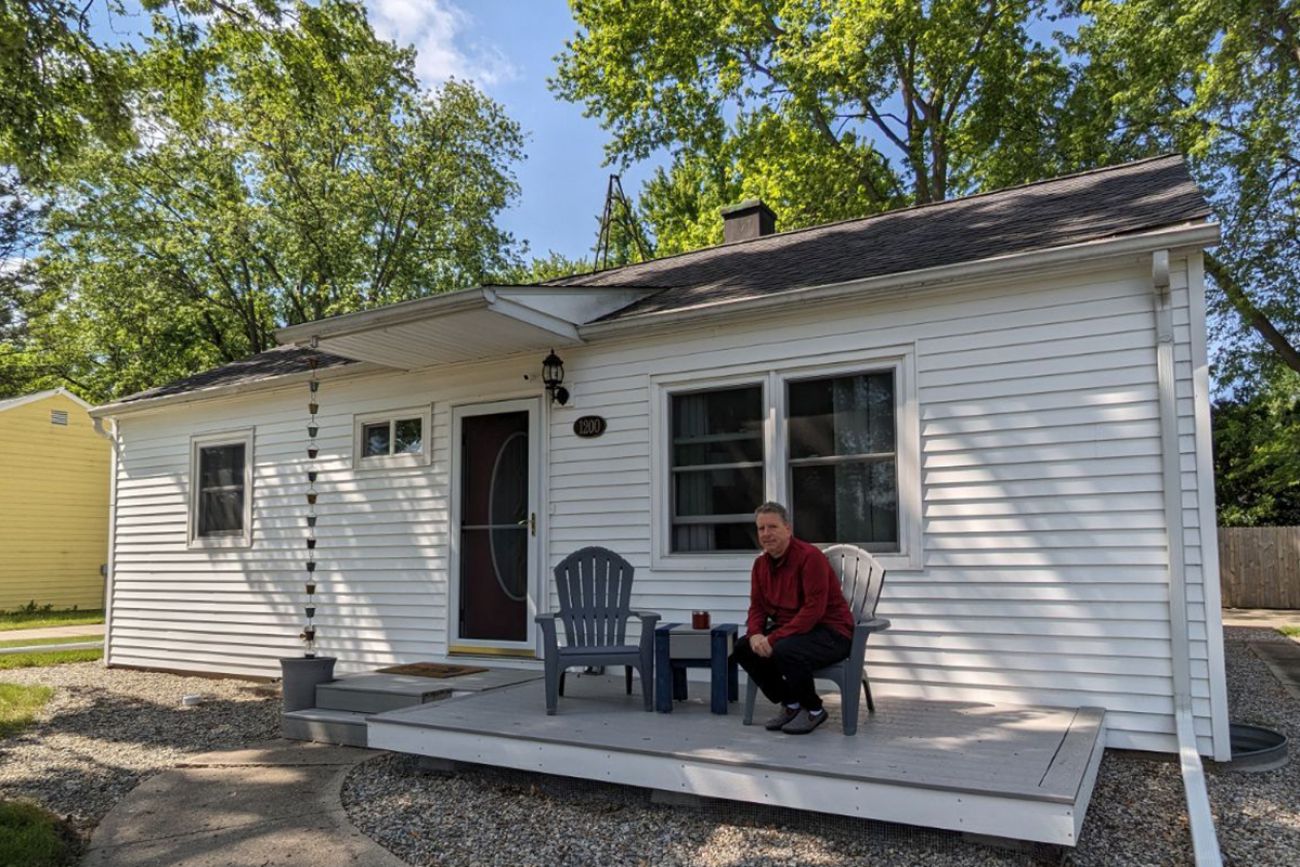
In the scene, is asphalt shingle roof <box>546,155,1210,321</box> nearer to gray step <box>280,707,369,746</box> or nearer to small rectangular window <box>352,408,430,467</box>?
small rectangular window <box>352,408,430,467</box>

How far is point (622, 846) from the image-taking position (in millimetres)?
3373

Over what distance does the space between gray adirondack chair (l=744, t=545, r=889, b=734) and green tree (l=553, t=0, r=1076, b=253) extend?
1323 centimetres

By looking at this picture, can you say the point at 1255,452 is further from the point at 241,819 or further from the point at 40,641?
the point at 40,641

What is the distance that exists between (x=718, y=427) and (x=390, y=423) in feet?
10.2

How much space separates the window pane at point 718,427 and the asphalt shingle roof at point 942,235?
0.63m

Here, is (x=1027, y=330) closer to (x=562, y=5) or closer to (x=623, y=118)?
(x=623, y=118)

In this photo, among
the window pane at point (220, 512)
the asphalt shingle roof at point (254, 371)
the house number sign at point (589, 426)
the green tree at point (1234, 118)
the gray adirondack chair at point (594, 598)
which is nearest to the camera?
the gray adirondack chair at point (594, 598)

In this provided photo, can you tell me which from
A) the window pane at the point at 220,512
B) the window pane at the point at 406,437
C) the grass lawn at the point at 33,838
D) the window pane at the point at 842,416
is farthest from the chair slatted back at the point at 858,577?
the window pane at the point at 220,512

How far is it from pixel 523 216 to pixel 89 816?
19451 mm

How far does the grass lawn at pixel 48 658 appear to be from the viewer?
365 inches

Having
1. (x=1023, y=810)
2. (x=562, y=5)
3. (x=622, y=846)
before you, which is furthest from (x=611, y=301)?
(x=562, y=5)

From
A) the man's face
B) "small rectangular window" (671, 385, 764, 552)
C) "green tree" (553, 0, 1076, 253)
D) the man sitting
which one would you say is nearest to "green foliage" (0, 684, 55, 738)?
"small rectangular window" (671, 385, 764, 552)

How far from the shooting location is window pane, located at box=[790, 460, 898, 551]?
16.4 feet

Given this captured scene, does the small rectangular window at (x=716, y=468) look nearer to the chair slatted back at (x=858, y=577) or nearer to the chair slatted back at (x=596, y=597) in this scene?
the chair slatted back at (x=596, y=597)
